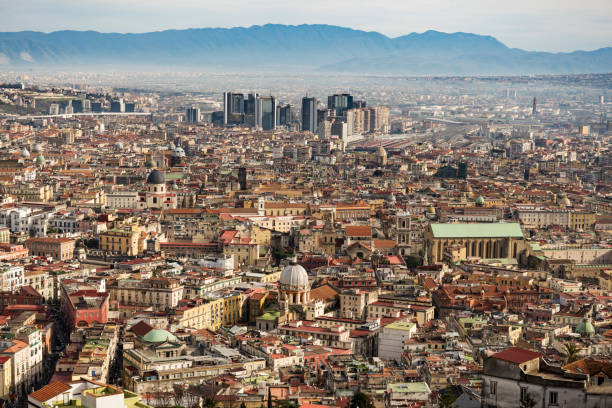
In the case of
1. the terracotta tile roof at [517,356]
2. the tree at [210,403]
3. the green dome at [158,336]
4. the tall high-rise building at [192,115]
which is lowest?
the tall high-rise building at [192,115]

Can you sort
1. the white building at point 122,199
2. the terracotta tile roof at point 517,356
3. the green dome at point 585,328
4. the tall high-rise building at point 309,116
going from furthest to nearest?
the tall high-rise building at point 309,116 < the white building at point 122,199 < the green dome at point 585,328 < the terracotta tile roof at point 517,356

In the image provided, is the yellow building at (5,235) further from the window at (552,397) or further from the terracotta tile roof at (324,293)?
the window at (552,397)

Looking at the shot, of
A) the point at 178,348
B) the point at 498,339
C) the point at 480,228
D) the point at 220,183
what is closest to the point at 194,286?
the point at 178,348

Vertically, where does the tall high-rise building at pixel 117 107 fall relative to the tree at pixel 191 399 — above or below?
below

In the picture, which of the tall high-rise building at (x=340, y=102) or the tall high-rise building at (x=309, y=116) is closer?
the tall high-rise building at (x=309, y=116)

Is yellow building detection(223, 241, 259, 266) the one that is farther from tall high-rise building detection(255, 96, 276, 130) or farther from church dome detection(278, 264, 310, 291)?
tall high-rise building detection(255, 96, 276, 130)

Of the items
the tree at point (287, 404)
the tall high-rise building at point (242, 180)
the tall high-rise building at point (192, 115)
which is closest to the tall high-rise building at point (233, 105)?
the tall high-rise building at point (192, 115)

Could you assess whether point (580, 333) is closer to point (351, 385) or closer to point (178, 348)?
point (351, 385)
